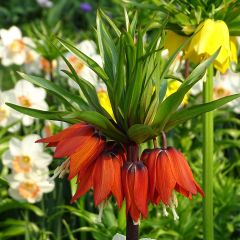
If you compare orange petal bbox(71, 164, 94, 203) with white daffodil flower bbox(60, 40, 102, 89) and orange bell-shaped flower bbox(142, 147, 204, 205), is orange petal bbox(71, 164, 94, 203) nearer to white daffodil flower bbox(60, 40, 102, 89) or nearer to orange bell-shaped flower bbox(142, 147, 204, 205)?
orange bell-shaped flower bbox(142, 147, 204, 205)

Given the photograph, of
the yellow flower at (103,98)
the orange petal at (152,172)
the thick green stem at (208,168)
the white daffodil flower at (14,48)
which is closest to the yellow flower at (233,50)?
the thick green stem at (208,168)

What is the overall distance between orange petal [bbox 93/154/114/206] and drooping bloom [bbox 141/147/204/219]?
68 millimetres

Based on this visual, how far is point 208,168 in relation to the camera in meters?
2.03

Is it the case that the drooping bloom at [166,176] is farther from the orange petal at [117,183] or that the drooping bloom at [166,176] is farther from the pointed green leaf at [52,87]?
the pointed green leaf at [52,87]

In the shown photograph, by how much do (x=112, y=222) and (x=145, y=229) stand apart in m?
0.14

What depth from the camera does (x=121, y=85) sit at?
1356 mm

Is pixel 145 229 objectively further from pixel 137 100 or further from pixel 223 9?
pixel 137 100

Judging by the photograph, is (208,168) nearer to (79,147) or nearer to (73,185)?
(73,185)

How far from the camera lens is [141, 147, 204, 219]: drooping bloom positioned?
1.31 meters

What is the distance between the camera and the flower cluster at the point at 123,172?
51.6 inches

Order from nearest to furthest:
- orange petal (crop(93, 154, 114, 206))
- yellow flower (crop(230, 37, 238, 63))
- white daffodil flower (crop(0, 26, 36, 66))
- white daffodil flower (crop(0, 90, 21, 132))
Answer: orange petal (crop(93, 154, 114, 206)) → yellow flower (crop(230, 37, 238, 63)) → white daffodil flower (crop(0, 90, 21, 132)) → white daffodil flower (crop(0, 26, 36, 66))

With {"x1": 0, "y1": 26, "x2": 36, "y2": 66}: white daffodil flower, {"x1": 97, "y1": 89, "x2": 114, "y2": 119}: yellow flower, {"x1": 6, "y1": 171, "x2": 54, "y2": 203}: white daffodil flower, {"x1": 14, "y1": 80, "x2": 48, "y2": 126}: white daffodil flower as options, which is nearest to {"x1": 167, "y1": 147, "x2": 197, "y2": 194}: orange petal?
{"x1": 97, "y1": 89, "x2": 114, "y2": 119}: yellow flower

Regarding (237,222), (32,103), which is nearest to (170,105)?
(237,222)

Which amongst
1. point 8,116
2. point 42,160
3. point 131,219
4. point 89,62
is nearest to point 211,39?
point 89,62
